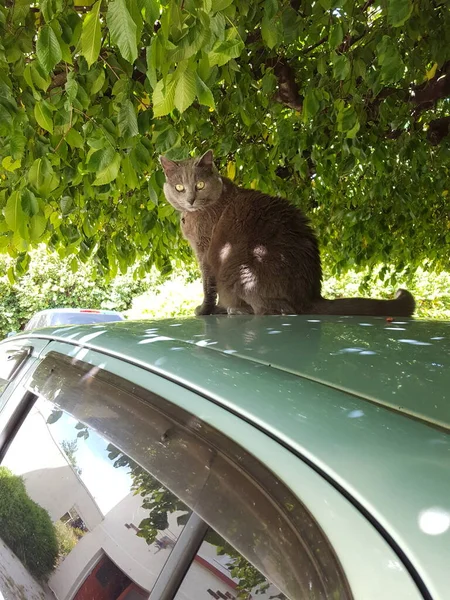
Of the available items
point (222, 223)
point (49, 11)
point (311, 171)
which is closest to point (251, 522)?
point (49, 11)

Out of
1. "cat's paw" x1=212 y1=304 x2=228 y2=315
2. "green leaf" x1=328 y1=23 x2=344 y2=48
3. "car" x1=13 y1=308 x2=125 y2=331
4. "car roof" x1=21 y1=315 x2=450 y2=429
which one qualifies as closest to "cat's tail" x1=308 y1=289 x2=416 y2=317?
"car roof" x1=21 y1=315 x2=450 y2=429

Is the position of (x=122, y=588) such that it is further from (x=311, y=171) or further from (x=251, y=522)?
(x=311, y=171)

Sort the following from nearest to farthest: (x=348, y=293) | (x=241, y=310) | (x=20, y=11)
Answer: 1. (x=20, y=11)
2. (x=241, y=310)
3. (x=348, y=293)

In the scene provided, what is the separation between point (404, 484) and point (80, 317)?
8655 millimetres

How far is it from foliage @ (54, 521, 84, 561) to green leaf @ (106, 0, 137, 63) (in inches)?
42.3

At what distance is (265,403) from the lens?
876 mm

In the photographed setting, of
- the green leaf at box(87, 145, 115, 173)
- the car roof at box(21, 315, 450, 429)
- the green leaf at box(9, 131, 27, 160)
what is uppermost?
the green leaf at box(9, 131, 27, 160)

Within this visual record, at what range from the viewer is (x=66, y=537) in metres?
1.20

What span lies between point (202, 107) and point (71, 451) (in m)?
2.82

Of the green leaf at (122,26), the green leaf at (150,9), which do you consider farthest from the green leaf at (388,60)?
the green leaf at (122,26)

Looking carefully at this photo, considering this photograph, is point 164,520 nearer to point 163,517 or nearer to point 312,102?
point 163,517

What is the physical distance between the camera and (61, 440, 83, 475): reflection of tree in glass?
4.19ft

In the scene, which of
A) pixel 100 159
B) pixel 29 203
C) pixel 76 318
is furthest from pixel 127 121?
pixel 76 318

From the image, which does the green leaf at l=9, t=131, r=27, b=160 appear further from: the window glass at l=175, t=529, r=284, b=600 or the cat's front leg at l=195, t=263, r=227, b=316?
the window glass at l=175, t=529, r=284, b=600
